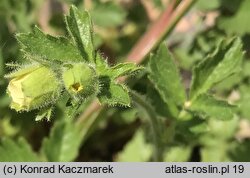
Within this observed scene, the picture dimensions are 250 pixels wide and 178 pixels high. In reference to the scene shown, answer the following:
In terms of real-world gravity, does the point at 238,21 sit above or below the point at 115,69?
above

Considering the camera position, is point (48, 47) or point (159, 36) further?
point (159, 36)

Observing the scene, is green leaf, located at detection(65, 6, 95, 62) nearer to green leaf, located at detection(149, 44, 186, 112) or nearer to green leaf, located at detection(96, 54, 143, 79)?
green leaf, located at detection(96, 54, 143, 79)

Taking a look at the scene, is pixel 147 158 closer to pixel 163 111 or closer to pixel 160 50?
pixel 163 111

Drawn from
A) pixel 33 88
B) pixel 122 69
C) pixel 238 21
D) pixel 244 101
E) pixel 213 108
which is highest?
pixel 238 21

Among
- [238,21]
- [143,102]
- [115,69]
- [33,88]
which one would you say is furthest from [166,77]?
[33,88]

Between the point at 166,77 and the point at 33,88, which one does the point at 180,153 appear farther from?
the point at 33,88

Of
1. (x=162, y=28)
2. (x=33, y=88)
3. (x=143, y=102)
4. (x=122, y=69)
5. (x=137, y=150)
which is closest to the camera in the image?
(x=33, y=88)

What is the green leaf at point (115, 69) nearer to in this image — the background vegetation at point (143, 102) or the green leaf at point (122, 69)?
the green leaf at point (122, 69)
